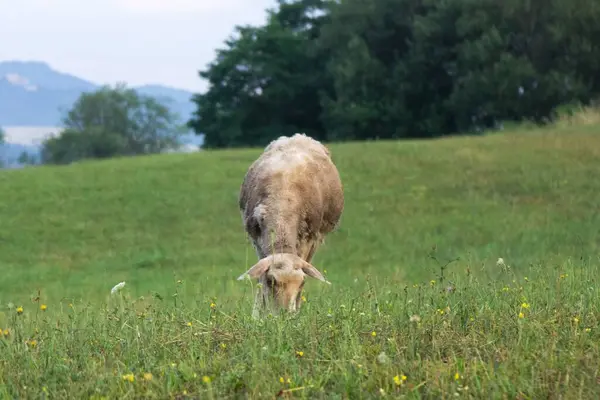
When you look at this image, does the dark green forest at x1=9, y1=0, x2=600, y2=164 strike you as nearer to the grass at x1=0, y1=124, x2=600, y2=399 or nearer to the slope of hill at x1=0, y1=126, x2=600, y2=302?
the slope of hill at x1=0, y1=126, x2=600, y2=302

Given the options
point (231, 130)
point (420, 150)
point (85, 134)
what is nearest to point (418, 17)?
point (231, 130)

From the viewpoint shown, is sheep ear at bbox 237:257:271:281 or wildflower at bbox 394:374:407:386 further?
sheep ear at bbox 237:257:271:281

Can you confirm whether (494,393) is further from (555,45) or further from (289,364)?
(555,45)

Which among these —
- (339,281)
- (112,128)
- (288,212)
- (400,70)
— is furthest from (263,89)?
(112,128)

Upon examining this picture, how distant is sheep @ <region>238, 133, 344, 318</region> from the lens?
7582 millimetres

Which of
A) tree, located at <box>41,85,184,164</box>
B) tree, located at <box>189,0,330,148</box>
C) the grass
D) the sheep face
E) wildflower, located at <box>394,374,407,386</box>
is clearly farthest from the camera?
tree, located at <box>41,85,184,164</box>

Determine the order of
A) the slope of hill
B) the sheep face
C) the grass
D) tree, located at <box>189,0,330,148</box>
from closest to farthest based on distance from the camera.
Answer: the grass, the sheep face, the slope of hill, tree, located at <box>189,0,330,148</box>

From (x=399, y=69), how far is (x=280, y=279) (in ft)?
143

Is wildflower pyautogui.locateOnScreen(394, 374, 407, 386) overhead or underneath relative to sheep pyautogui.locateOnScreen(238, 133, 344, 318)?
underneath

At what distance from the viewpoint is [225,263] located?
15867 millimetres

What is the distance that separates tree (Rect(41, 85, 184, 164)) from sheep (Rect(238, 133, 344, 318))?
84.8m

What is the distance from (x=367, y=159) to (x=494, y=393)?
65.1ft

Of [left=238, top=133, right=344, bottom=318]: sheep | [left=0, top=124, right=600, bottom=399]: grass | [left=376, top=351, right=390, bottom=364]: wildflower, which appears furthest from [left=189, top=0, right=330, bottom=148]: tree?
[left=376, top=351, right=390, bottom=364]: wildflower

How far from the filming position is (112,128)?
107 m
